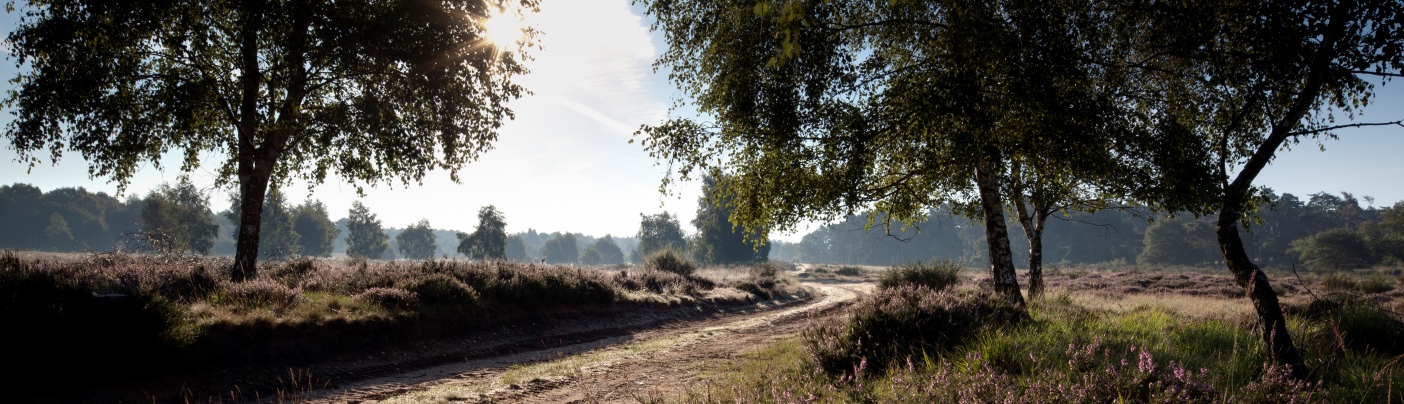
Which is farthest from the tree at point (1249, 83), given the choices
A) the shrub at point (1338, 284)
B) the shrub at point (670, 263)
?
the shrub at point (1338, 284)

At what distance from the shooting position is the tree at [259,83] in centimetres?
1141

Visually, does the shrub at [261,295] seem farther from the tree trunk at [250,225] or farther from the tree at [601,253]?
the tree at [601,253]

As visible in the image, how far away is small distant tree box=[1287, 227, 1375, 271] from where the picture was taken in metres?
61.9

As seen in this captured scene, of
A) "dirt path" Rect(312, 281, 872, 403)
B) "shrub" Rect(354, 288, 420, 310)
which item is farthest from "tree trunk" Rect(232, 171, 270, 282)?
"dirt path" Rect(312, 281, 872, 403)

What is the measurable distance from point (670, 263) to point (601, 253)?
484 feet

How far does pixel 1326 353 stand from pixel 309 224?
12463cm

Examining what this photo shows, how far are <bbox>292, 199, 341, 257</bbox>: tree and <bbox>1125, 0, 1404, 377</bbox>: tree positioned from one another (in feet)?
393

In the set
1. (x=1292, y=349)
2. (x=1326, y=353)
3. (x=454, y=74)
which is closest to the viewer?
(x=1292, y=349)

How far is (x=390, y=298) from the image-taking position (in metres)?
11.3

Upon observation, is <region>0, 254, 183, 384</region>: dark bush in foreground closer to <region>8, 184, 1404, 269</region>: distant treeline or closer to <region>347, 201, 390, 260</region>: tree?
<region>8, 184, 1404, 269</region>: distant treeline

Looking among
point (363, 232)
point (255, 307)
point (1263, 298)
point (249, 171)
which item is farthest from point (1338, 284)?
point (363, 232)

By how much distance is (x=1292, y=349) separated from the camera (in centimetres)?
480

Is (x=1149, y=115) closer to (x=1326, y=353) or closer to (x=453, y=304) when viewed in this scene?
(x=1326, y=353)

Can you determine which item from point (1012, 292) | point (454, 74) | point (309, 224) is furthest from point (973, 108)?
point (309, 224)
